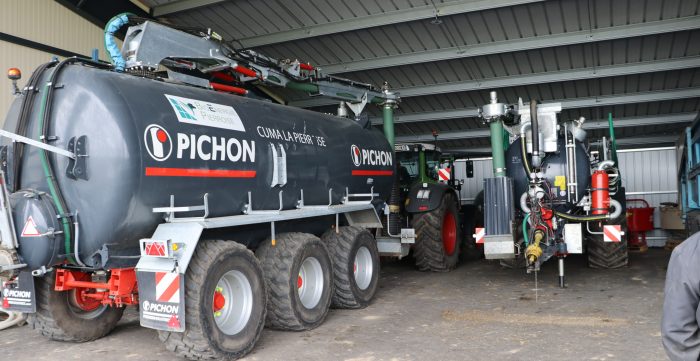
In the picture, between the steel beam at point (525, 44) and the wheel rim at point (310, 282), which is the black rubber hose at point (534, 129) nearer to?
the steel beam at point (525, 44)

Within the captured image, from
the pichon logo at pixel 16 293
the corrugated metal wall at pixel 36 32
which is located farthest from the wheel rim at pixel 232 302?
the corrugated metal wall at pixel 36 32

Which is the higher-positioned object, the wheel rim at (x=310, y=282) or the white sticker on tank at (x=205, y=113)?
the white sticker on tank at (x=205, y=113)

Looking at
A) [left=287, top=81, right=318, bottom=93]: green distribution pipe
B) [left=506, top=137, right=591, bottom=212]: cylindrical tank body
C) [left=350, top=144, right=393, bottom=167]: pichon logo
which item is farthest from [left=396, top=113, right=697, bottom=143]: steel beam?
[left=287, top=81, right=318, bottom=93]: green distribution pipe

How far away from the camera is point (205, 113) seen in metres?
5.52

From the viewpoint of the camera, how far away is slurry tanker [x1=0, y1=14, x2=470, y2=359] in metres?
4.73

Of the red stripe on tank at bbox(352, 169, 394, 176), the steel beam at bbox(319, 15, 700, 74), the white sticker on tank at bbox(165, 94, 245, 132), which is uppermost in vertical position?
the steel beam at bbox(319, 15, 700, 74)

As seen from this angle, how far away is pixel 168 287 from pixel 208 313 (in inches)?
16.0

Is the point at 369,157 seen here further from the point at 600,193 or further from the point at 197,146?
the point at 197,146

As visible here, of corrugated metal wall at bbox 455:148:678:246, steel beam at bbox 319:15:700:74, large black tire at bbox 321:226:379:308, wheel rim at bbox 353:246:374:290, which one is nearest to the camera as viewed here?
large black tire at bbox 321:226:379:308

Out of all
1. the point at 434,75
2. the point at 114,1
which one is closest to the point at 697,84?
the point at 434,75

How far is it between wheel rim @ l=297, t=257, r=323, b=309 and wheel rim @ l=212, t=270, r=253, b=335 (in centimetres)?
111

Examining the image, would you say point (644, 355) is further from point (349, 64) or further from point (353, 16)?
point (349, 64)

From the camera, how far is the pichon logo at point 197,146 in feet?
16.1

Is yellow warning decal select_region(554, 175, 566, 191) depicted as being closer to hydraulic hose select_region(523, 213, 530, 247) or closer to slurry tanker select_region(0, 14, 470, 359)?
hydraulic hose select_region(523, 213, 530, 247)
